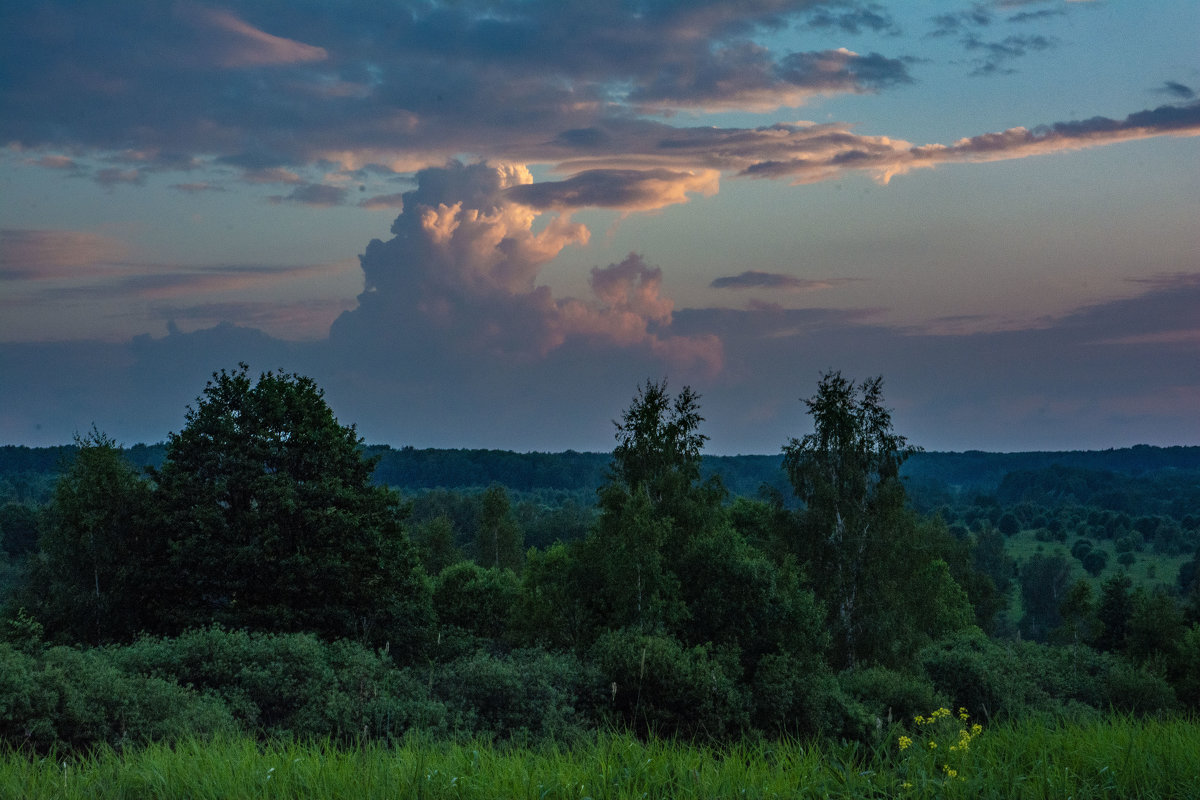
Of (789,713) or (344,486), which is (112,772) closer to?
(789,713)

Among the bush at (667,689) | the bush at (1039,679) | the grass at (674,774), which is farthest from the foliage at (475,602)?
the grass at (674,774)

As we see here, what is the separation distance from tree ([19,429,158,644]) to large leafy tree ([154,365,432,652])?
1633 mm

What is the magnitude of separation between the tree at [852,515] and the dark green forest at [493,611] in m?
0.12

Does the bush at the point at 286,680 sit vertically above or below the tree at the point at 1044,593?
above

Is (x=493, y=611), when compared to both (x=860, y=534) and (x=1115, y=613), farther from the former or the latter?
(x=1115, y=613)

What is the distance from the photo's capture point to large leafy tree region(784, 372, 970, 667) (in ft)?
148

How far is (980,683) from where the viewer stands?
3716 cm

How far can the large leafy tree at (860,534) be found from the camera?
1770 inches

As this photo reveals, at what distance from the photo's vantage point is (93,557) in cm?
3750

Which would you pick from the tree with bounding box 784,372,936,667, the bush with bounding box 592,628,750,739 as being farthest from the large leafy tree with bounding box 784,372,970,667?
the bush with bounding box 592,628,750,739

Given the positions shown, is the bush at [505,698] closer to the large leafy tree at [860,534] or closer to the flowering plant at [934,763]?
the flowering plant at [934,763]

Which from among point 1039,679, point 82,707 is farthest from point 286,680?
point 1039,679

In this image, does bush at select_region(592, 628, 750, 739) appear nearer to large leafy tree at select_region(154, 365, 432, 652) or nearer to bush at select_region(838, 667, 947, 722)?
bush at select_region(838, 667, 947, 722)

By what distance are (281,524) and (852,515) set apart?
27783mm
